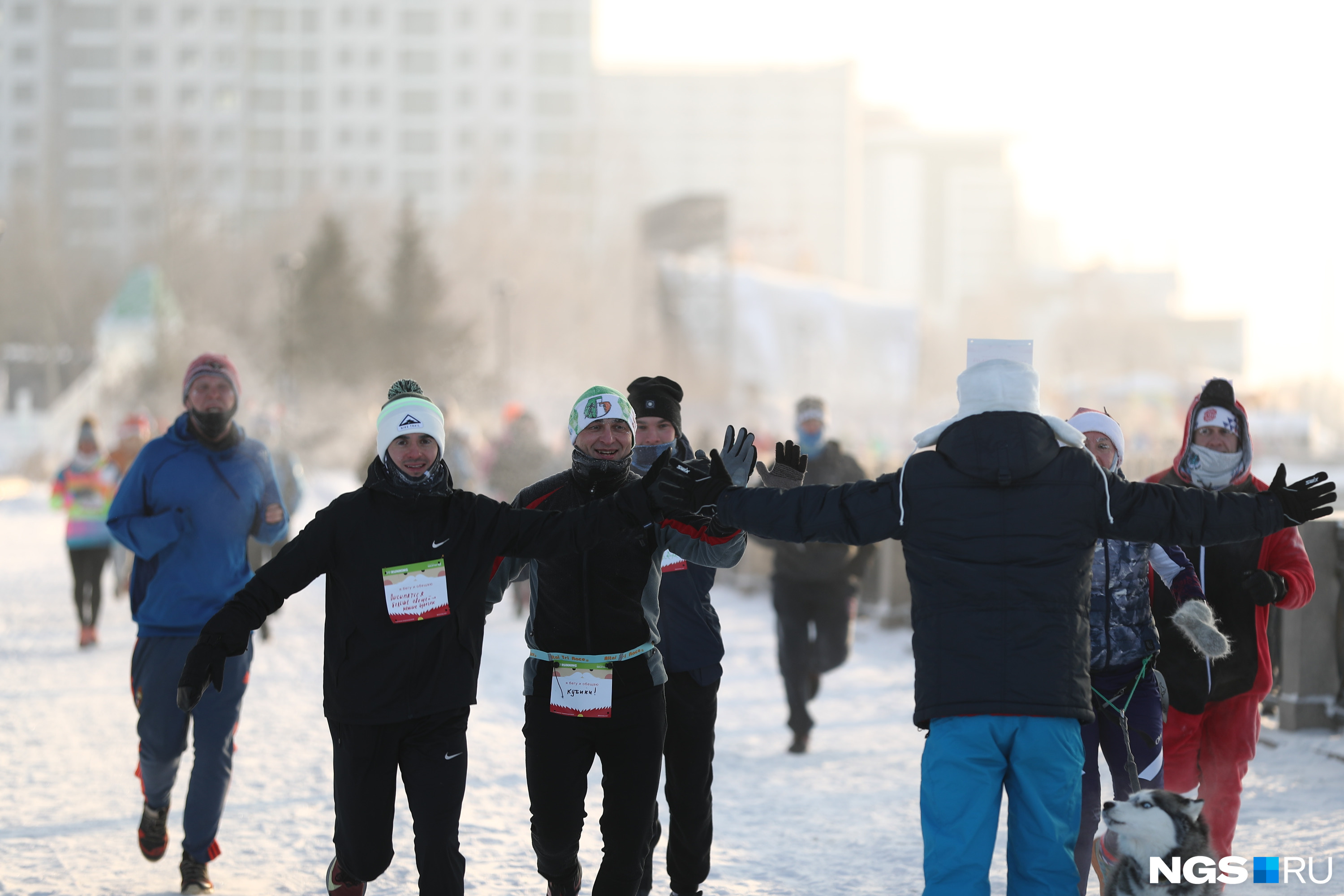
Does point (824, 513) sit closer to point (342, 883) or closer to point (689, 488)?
point (689, 488)

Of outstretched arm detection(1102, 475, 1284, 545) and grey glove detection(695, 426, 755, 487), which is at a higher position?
grey glove detection(695, 426, 755, 487)

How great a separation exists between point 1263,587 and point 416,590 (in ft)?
9.84

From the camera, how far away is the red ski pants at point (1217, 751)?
201 inches

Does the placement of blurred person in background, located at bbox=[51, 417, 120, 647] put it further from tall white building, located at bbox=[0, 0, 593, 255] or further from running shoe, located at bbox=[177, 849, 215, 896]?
tall white building, located at bbox=[0, 0, 593, 255]

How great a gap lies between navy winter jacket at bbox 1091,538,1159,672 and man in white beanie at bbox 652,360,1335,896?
94cm

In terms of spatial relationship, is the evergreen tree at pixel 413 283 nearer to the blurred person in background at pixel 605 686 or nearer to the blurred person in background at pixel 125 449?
the blurred person in background at pixel 125 449

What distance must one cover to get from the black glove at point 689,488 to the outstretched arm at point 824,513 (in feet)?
0.32

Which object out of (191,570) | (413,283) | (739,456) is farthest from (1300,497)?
(413,283)

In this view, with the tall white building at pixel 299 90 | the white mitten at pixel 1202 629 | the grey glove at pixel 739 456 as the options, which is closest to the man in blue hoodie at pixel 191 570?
the grey glove at pixel 739 456

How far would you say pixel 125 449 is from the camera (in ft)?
42.6

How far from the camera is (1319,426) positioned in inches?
2350

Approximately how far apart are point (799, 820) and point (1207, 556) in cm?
245

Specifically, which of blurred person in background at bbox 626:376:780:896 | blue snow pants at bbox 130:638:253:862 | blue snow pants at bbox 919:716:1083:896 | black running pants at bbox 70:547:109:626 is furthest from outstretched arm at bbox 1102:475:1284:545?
black running pants at bbox 70:547:109:626

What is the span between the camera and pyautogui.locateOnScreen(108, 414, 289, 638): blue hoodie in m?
5.55
